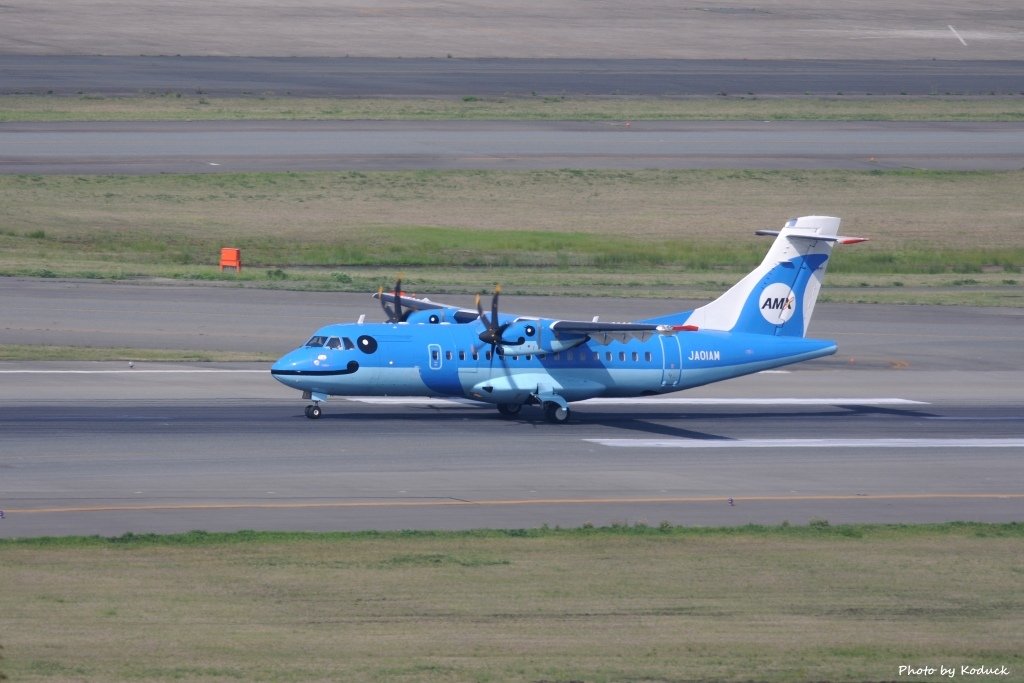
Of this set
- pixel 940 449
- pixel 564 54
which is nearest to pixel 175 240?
pixel 940 449

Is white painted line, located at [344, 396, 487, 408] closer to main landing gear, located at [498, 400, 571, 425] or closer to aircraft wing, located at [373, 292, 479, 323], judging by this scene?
aircraft wing, located at [373, 292, 479, 323]

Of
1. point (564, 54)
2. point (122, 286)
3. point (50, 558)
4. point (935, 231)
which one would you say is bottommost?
point (50, 558)

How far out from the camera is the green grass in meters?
88.3

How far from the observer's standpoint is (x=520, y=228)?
227ft

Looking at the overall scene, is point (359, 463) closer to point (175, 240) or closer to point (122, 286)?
point (122, 286)

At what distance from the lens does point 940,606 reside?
Result: 68.3 feet

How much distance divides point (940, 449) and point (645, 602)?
1608 centimetres

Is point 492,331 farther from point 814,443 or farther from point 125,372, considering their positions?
point 125,372

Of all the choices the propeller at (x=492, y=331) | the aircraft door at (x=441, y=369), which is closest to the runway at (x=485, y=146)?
the aircraft door at (x=441, y=369)

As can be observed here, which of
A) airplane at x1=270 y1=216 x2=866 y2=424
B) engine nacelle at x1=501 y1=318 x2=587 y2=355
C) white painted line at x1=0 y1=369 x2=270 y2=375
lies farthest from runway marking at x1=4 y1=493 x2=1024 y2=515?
white painted line at x1=0 y1=369 x2=270 y2=375

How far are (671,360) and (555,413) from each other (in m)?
3.47

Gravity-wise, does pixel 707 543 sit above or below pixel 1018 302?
below

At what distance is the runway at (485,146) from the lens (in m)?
76.4

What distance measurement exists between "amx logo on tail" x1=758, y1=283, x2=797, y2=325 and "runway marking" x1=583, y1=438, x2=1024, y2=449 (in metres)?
4.72
